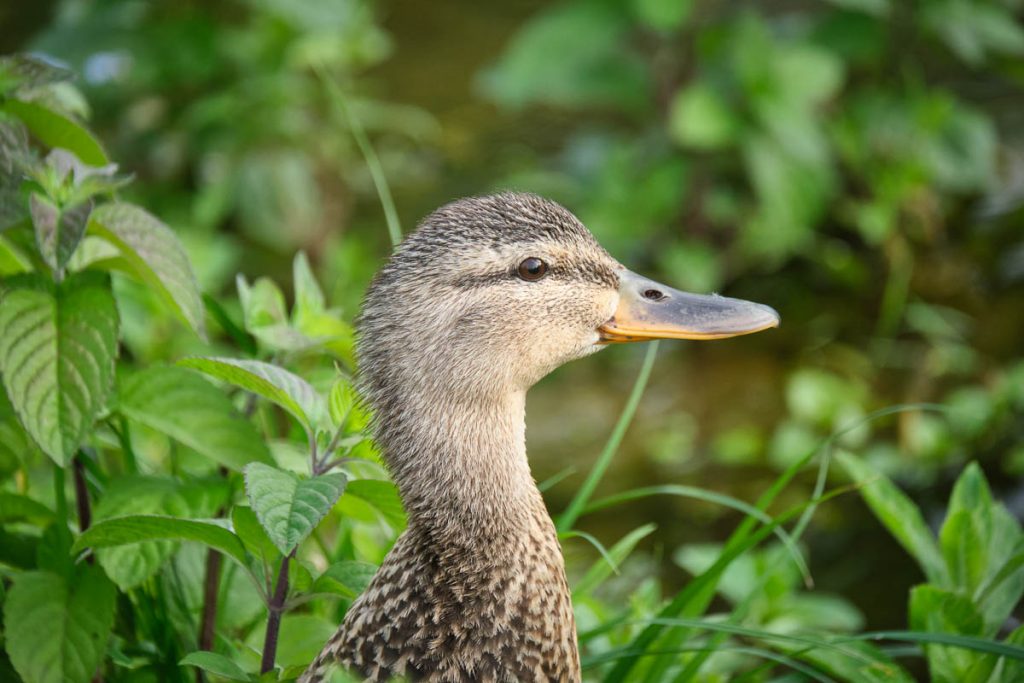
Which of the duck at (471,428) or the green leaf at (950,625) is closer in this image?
the duck at (471,428)

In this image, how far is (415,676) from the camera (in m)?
1.72

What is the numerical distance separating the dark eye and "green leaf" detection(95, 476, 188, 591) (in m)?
0.67

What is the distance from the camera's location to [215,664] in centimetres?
168

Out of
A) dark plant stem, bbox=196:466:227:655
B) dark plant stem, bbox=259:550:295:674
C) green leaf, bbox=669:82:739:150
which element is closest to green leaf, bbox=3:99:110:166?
dark plant stem, bbox=196:466:227:655

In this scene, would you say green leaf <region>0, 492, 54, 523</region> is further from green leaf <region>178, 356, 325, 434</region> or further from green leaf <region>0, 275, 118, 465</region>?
green leaf <region>178, 356, 325, 434</region>

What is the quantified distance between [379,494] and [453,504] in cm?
12

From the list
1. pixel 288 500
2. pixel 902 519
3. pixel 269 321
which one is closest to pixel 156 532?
pixel 288 500

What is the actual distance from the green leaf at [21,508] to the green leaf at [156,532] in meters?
0.36

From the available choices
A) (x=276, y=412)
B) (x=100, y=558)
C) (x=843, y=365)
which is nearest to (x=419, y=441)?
(x=100, y=558)

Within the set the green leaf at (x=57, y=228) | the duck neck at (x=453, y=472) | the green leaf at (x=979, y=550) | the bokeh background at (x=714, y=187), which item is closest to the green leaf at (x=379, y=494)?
the duck neck at (x=453, y=472)

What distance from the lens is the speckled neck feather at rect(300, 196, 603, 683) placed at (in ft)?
5.81

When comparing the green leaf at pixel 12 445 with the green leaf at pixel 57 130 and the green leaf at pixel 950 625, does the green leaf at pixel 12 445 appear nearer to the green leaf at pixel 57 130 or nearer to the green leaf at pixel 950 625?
the green leaf at pixel 57 130

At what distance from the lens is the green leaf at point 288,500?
152 cm

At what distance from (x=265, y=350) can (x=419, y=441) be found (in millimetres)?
529
